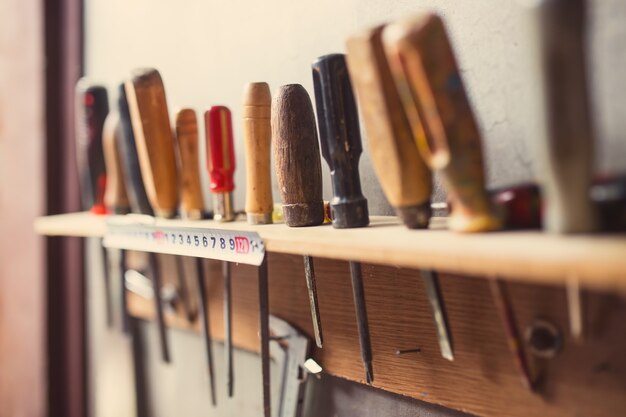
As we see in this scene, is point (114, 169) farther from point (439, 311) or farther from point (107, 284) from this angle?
point (439, 311)

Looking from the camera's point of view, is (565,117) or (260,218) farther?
(260,218)

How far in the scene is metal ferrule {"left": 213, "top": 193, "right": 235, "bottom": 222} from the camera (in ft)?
2.37

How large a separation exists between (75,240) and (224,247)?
2.35ft

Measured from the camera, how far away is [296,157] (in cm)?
61

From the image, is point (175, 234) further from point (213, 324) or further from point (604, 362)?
point (604, 362)

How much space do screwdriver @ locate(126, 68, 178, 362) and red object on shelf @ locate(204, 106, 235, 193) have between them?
0.07 metres

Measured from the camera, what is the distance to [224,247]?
65 centimetres

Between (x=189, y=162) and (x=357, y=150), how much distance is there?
0.30 m

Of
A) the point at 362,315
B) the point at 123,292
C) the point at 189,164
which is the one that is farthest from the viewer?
the point at 123,292

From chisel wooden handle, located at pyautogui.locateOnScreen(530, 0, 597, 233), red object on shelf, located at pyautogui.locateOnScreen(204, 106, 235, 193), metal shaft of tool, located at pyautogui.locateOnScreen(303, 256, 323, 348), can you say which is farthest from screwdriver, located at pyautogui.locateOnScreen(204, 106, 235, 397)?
chisel wooden handle, located at pyautogui.locateOnScreen(530, 0, 597, 233)

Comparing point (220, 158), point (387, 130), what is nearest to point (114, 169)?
point (220, 158)

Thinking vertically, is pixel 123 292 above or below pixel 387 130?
below

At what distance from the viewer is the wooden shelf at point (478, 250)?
13.5 inches

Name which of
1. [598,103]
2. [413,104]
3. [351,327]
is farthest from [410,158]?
[351,327]
